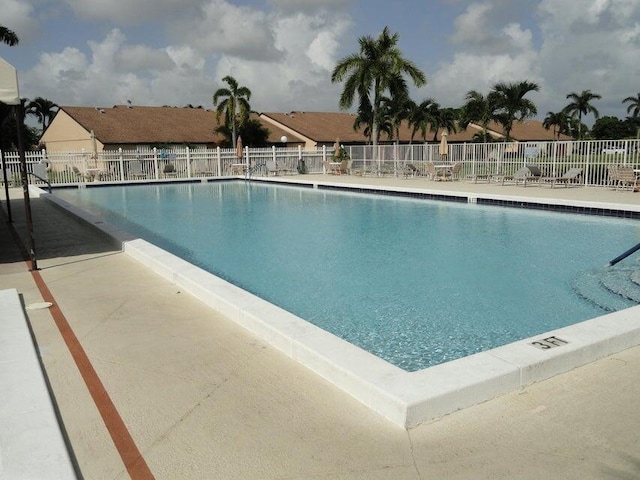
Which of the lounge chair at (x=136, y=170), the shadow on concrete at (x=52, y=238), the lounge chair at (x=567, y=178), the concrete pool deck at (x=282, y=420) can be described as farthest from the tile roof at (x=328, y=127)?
the concrete pool deck at (x=282, y=420)

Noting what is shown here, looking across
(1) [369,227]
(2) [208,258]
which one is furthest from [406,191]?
(2) [208,258]

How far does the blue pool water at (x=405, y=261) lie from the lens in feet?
18.4

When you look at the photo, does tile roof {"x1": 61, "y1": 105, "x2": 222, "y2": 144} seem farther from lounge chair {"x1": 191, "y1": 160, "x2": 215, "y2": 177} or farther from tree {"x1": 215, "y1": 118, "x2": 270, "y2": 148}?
lounge chair {"x1": 191, "y1": 160, "x2": 215, "y2": 177}

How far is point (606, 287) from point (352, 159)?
23.3 m

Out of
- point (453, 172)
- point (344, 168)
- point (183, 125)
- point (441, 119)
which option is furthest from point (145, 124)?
point (453, 172)

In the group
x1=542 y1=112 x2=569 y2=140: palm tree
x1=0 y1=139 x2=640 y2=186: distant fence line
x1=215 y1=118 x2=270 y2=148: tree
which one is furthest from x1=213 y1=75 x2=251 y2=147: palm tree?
x1=542 y1=112 x2=569 y2=140: palm tree

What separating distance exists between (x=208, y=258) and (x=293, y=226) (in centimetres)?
363

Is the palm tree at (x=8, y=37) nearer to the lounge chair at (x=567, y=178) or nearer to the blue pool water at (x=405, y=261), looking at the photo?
the blue pool water at (x=405, y=261)

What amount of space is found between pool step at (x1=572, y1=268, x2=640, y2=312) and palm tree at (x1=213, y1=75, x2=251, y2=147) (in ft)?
102

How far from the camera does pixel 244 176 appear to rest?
2745 centimetres

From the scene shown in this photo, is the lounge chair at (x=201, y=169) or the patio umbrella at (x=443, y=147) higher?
the patio umbrella at (x=443, y=147)

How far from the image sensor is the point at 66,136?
39094 millimetres

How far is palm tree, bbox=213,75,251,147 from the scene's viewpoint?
35.8 m

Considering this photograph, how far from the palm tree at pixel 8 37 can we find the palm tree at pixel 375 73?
16.5m
